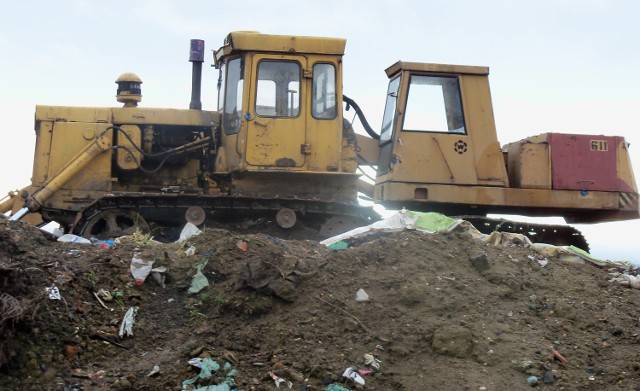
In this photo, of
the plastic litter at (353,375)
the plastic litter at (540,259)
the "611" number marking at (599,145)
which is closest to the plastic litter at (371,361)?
the plastic litter at (353,375)

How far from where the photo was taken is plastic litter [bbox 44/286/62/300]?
6234 millimetres

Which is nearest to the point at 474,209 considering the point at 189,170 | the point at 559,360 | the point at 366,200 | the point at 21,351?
the point at 366,200

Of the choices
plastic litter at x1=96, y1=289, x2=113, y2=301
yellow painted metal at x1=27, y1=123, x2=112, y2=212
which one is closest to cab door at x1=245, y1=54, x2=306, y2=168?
yellow painted metal at x1=27, y1=123, x2=112, y2=212

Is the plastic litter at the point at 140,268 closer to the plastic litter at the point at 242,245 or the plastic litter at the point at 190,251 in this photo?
the plastic litter at the point at 190,251

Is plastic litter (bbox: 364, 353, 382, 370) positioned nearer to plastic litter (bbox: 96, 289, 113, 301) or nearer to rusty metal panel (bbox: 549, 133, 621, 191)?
plastic litter (bbox: 96, 289, 113, 301)

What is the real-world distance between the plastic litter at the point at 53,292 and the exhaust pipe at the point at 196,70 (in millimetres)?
6652

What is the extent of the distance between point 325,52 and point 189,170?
102 inches

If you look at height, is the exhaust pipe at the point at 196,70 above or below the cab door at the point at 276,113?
above

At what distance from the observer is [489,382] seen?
18.6ft

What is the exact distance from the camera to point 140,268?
7039mm

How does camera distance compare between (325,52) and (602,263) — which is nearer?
(602,263)

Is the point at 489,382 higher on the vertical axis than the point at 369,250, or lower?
lower

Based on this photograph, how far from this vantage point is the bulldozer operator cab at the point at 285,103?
11.5 meters

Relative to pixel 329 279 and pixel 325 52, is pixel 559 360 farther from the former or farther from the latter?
pixel 325 52
